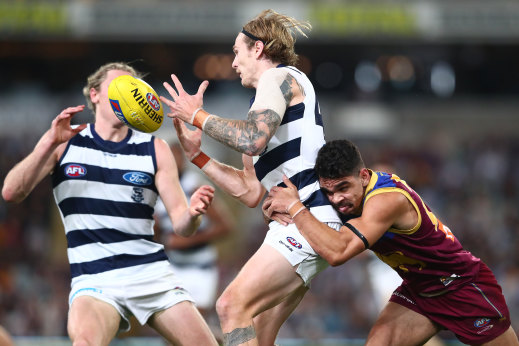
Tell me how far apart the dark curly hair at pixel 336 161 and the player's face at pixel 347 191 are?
44mm

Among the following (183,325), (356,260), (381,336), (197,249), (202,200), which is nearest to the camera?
(202,200)

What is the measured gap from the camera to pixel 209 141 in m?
17.5

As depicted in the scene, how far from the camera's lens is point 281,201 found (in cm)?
416

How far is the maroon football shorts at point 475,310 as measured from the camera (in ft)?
15.4

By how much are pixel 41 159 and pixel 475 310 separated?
305 cm

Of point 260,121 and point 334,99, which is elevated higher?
point 260,121

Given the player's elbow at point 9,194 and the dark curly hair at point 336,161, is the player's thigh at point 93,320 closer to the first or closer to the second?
the player's elbow at point 9,194

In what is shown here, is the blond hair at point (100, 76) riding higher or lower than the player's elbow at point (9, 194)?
higher

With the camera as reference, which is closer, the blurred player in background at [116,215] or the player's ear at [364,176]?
the player's ear at [364,176]

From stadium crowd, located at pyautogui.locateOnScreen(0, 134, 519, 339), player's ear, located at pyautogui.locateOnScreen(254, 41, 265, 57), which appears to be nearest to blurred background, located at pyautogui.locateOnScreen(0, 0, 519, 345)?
stadium crowd, located at pyautogui.locateOnScreen(0, 134, 519, 339)

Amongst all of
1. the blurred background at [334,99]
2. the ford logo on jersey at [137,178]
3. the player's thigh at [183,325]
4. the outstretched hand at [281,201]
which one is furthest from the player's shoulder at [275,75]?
the blurred background at [334,99]

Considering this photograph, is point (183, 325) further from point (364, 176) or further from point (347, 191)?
point (364, 176)

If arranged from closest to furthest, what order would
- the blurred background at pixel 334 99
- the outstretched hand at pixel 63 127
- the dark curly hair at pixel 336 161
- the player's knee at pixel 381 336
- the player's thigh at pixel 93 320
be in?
the dark curly hair at pixel 336 161 → the player's thigh at pixel 93 320 → the outstretched hand at pixel 63 127 → the player's knee at pixel 381 336 → the blurred background at pixel 334 99

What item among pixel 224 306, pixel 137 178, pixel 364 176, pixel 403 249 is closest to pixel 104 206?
pixel 137 178
